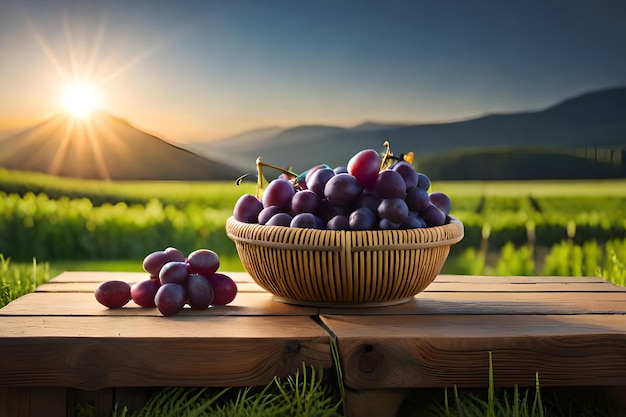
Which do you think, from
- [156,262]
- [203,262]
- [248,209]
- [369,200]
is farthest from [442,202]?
[156,262]

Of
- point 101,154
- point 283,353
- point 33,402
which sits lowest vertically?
point 33,402

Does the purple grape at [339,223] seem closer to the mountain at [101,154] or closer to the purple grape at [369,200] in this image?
the purple grape at [369,200]

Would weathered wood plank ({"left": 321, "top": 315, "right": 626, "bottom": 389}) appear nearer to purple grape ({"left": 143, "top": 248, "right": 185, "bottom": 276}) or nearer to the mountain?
purple grape ({"left": 143, "top": 248, "right": 185, "bottom": 276})

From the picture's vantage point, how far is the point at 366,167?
58.4 inches

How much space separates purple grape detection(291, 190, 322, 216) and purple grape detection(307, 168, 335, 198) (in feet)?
0.07

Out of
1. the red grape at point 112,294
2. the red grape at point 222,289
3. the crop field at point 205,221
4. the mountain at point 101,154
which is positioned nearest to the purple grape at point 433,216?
the red grape at point 222,289

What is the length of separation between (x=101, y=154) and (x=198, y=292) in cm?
204

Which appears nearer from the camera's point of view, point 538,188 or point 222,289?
point 222,289

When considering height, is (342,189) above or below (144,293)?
above

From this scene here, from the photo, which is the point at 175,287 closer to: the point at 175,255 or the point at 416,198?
the point at 175,255

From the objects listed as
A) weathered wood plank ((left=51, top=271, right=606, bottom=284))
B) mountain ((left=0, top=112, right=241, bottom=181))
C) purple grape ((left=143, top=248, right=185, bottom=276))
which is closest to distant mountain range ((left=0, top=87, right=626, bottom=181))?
mountain ((left=0, top=112, right=241, bottom=181))

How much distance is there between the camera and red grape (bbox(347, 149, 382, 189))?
4.86 ft

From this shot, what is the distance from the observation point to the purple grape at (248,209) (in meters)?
1.56

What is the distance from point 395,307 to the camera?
1.54 m
